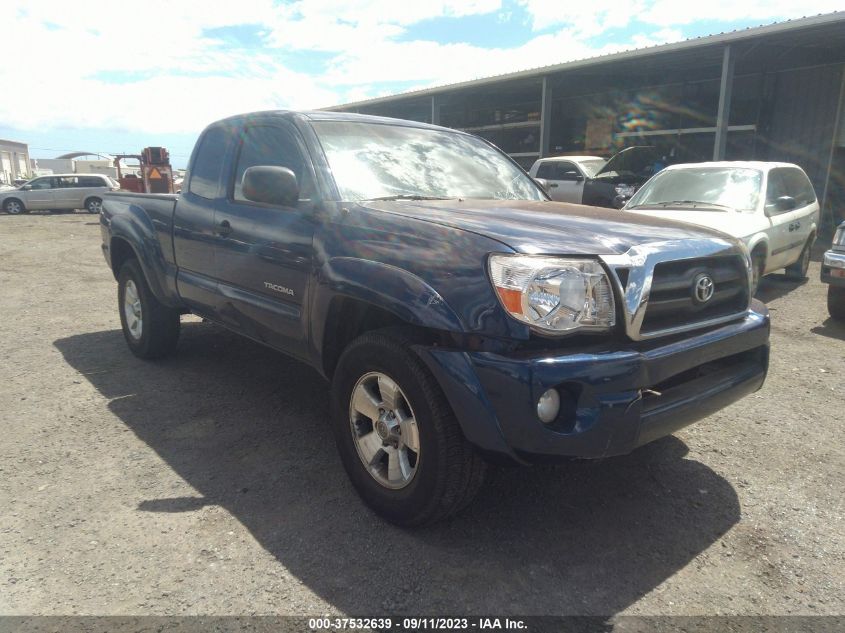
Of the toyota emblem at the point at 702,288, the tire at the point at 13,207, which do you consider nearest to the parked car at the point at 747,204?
the toyota emblem at the point at 702,288

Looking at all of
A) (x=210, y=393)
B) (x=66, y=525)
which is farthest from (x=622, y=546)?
(x=210, y=393)

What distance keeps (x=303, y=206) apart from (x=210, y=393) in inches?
74.2

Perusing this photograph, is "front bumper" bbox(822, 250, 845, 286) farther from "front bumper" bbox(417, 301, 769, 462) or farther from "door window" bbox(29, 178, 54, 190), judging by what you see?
"door window" bbox(29, 178, 54, 190)

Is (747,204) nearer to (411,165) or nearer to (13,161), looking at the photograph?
(411,165)

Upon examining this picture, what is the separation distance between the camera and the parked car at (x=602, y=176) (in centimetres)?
1300

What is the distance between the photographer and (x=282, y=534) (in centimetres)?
270

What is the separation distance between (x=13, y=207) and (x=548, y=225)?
93.0ft

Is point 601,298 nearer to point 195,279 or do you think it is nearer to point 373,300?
point 373,300

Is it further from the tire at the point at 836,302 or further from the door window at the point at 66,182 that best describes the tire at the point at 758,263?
the door window at the point at 66,182

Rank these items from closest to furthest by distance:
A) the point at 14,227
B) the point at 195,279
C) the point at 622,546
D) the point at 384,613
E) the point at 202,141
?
the point at 384,613 < the point at 622,546 < the point at 195,279 < the point at 202,141 < the point at 14,227

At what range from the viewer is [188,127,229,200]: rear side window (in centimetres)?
414

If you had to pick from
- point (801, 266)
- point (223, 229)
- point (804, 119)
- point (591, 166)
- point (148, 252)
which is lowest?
point (801, 266)

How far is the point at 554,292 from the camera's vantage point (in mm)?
2273

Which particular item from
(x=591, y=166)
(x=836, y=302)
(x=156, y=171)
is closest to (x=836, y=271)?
(x=836, y=302)
